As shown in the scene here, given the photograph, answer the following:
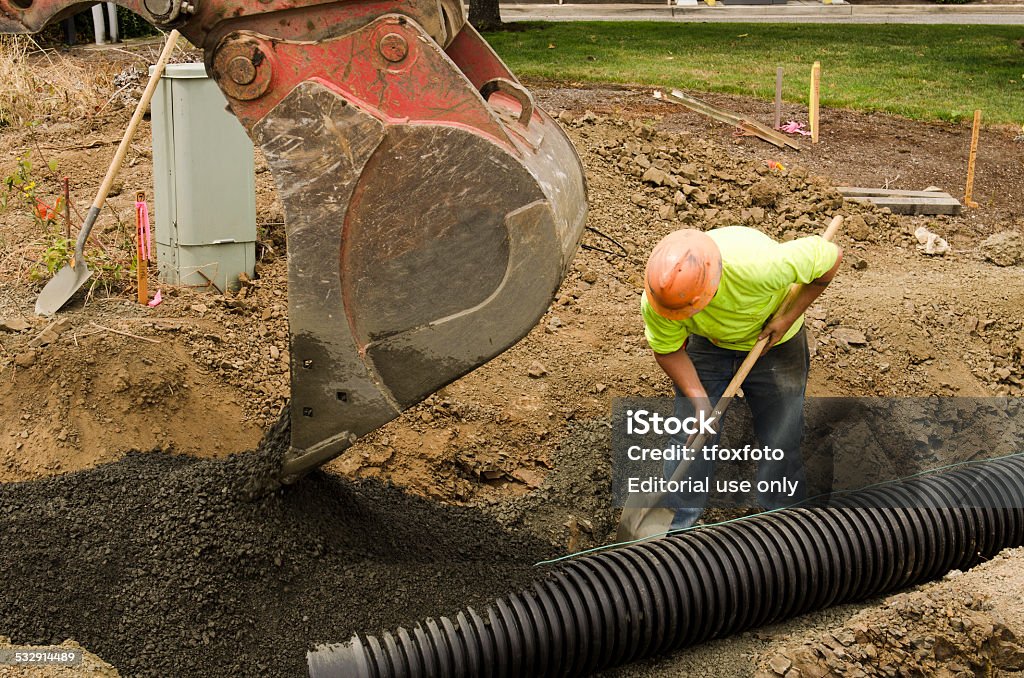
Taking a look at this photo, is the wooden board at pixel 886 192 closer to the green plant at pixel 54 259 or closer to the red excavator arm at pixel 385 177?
the green plant at pixel 54 259

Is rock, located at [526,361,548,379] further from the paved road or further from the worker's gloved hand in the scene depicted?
the paved road

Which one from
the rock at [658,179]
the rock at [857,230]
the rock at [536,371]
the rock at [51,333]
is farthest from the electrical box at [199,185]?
the rock at [857,230]

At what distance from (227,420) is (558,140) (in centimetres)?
266

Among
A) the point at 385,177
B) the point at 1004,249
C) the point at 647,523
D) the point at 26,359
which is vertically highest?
the point at 385,177

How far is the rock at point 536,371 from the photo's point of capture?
618 centimetres

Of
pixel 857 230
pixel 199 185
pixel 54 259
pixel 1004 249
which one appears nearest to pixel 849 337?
pixel 857 230

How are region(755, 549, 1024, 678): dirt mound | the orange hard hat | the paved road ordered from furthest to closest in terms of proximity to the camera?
the paved road → the orange hard hat → region(755, 549, 1024, 678): dirt mound

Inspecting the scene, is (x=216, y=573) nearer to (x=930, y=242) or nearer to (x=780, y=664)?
(x=780, y=664)

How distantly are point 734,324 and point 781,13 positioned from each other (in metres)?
17.6

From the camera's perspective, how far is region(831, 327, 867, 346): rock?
644 centimetres

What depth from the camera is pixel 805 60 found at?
15.0 metres

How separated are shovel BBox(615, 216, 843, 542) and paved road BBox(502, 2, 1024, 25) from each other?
1503 centimetres

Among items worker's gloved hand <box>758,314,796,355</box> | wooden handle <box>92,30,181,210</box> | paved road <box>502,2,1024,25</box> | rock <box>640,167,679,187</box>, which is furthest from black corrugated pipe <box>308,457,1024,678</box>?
paved road <box>502,2,1024,25</box>

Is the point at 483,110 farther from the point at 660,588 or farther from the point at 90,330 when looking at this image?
the point at 90,330
